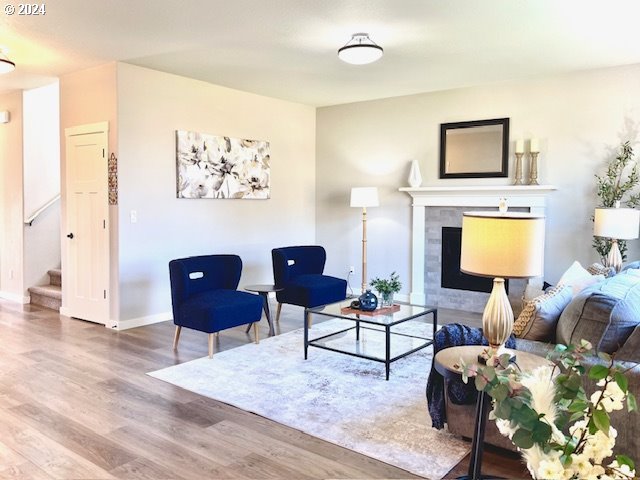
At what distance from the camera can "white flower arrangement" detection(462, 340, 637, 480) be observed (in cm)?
82

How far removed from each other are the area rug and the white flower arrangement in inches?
68.3

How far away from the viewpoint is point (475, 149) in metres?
6.04

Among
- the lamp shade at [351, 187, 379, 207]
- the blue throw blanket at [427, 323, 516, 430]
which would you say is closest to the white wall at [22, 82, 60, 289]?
the lamp shade at [351, 187, 379, 207]

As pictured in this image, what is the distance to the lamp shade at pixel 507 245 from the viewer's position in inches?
83.2

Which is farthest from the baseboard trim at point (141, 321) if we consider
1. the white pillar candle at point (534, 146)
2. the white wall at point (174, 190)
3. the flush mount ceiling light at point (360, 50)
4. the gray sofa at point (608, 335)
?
the white pillar candle at point (534, 146)

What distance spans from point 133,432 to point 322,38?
10.6 ft

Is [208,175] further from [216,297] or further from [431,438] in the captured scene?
[431,438]

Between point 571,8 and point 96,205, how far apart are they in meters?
4.64

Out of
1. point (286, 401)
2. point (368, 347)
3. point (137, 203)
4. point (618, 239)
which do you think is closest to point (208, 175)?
point (137, 203)

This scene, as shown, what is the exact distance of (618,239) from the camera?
15.8 feet

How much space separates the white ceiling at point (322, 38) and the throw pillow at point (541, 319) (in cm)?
202

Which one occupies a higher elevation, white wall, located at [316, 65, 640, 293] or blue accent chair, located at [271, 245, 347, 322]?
white wall, located at [316, 65, 640, 293]

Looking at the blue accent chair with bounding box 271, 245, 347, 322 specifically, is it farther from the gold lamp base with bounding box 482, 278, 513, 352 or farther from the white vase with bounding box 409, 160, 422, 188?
the gold lamp base with bounding box 482, 278, 513, 352

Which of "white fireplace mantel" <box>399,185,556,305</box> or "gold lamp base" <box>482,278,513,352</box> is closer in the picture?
"gold lamp base" <box>482,278,513,352</box>
